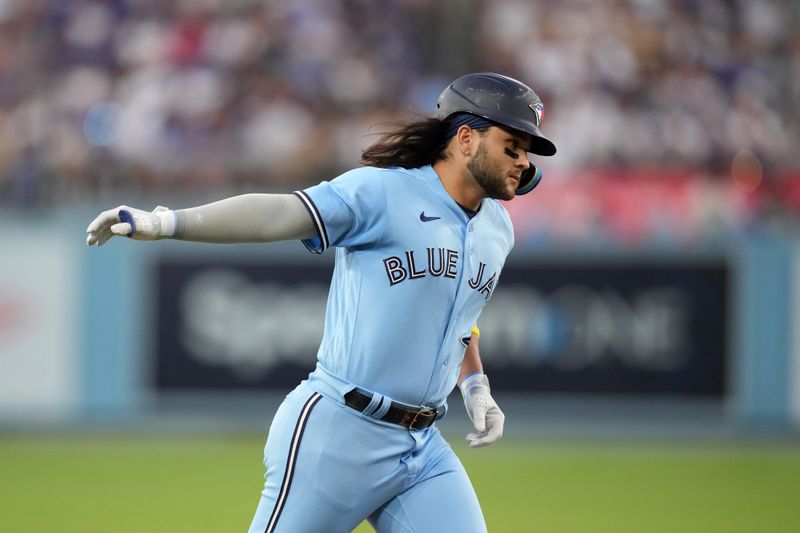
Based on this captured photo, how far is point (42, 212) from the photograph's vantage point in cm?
1263

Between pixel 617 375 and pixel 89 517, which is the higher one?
pixel 617 375

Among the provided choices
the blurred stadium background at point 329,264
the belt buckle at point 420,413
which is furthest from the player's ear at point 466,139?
the blurred stadium background at point 329,264

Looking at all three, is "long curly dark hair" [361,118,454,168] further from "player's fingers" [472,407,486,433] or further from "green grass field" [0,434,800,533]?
"green grass field" [0,434,800,533]

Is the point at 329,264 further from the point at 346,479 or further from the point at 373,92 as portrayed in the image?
the point at 346,479

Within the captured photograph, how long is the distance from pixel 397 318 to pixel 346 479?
0.59m

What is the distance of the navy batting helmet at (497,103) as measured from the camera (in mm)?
4227

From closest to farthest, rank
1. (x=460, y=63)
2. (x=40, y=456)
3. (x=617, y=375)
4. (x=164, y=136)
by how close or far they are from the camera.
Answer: (x=40, y=456) < (x=617, y=375) < (x=164, y=136) < (x=460, y=63)

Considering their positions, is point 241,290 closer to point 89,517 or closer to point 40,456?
point 40,456

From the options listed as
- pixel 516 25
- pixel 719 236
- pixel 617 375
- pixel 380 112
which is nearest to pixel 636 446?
pixel 617 375

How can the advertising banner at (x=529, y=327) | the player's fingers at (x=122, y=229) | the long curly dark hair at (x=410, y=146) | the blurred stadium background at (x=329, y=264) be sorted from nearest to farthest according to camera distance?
the player's fingers at (x=122, y=229) → the long curly dark hair at (x=410, y=146) → the blurred stadium background at (x=329, y=264) → the advertising banner at (x=529, y=327)

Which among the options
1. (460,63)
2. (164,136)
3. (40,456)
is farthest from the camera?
(460,63)

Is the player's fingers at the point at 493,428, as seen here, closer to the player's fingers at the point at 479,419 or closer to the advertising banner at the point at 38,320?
the player's fingers at the point at 479,419

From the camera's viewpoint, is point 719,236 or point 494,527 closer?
point 494,527

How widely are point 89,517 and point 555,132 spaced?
7616 millimetres
